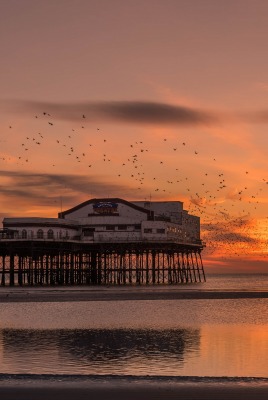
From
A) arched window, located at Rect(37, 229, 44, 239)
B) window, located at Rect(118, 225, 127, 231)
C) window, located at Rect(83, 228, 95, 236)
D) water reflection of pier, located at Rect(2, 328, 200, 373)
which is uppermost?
window, located at Rect(118, 225, 127, 231)

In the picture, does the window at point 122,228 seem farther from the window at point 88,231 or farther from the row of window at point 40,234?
the row of window at point 40,234

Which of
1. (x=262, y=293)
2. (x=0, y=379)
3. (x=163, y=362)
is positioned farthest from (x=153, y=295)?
(x=0, y=379)

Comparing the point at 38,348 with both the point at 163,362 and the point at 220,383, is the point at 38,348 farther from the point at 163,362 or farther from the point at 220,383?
the point at 220,383

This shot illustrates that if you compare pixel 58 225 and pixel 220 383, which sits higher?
pixel 58 225

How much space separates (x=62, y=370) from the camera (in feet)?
93.7

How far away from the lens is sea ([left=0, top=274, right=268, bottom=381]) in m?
29.0

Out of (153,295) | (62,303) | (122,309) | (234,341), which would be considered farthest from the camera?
(153,295)

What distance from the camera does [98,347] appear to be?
36.5 meters

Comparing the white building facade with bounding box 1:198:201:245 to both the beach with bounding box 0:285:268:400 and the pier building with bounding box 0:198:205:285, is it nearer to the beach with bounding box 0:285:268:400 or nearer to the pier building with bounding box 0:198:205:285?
the pier building with bounding box 0:198:205:285

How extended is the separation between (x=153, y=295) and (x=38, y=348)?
53.9m

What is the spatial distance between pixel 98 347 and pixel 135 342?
2.96 metres

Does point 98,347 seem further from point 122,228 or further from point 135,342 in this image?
point 122,228

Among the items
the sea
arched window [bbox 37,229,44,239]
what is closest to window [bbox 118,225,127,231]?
arched window [bbox 37,229,44,239]

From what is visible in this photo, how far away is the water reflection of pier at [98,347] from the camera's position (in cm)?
3083
